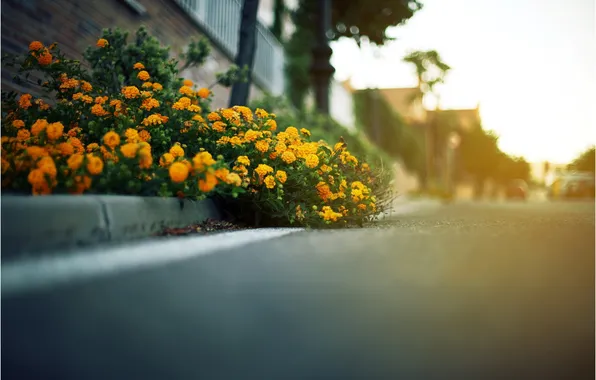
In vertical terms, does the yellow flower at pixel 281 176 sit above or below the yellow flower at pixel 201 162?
below

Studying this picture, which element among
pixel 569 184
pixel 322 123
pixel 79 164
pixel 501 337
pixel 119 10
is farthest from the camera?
pixel 569 184

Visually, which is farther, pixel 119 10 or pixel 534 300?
pixel 119 10

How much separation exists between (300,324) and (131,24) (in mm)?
6579

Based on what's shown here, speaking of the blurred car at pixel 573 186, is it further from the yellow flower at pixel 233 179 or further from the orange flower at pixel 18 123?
the orange flower at pixel 18 123

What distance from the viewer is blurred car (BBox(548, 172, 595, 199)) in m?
26.8

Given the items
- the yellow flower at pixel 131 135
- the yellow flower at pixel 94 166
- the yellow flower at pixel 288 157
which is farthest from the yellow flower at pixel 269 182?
the yellow flower at pixel 94 166

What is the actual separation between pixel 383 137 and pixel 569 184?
1242cm

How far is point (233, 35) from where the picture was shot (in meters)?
12.1

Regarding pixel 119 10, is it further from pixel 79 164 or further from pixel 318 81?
pixel 318 81

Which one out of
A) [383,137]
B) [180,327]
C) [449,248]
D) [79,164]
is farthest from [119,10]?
[383,137]

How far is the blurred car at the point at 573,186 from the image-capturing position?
26.8m

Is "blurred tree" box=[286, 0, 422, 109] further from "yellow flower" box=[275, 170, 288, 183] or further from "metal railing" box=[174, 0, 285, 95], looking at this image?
"yellow flower" box=[275, 170, 288, 183]

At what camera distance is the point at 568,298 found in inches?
95.0

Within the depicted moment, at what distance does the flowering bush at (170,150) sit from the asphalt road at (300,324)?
1.08 meters
